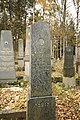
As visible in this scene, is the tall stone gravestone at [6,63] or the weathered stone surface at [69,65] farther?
the weathered stone surface at [69,65]

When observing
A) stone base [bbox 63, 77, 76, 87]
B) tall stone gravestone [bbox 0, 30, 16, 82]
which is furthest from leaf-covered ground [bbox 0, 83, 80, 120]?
stone base [bbox 63, 77, 76, 87]

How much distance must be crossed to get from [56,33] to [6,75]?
15585mm

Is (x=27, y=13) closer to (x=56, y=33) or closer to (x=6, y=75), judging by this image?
(x=56, y=33)

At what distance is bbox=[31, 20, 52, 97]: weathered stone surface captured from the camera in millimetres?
4797

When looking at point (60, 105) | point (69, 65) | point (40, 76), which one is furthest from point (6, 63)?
point (40, 76)

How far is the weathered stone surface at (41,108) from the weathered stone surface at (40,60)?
4.2 inches

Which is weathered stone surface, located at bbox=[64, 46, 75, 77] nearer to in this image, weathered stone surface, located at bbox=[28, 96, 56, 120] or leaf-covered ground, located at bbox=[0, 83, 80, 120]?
leaf-covered ground, located at bbox=[0, 83, 80, 120]

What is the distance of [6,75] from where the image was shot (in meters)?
10.5

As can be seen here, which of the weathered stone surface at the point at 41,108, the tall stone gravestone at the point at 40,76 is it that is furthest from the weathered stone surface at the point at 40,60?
the weathered stone surface at the point at 41,108

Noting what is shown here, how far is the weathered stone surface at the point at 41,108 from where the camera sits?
4.74 metres

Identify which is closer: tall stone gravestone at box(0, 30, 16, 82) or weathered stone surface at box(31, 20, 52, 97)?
weathered stone surface at box(31, 20, 52, 97)

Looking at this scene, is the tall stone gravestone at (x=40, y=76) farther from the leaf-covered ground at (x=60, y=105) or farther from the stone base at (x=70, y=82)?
the stone base at (x=70, y=82)

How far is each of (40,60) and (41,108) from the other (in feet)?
3.13

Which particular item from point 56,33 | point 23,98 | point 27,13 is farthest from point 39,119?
point 27,13
